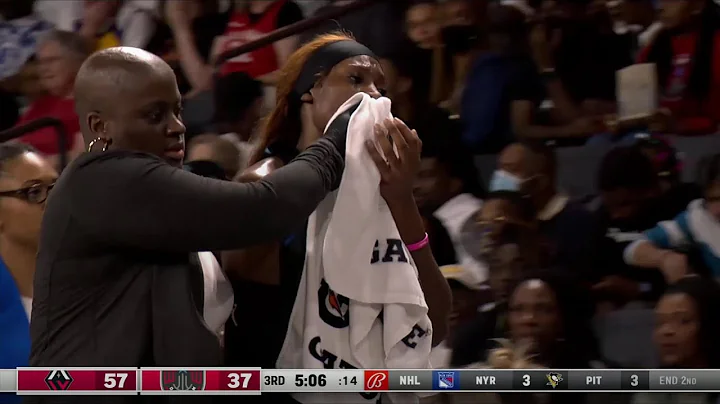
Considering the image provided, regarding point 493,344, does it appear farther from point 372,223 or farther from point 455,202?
point 372,223

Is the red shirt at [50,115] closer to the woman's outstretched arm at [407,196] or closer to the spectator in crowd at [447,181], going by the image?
the spectator in crowd at [447,181]

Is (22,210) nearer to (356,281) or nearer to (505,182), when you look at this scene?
(356,281)

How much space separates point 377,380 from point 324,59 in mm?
520

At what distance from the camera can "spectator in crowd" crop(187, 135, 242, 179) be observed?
256 cm

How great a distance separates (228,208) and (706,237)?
5.00 ft

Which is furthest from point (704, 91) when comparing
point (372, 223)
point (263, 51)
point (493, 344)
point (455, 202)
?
point (372, 223)

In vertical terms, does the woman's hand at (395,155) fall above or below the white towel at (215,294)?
above

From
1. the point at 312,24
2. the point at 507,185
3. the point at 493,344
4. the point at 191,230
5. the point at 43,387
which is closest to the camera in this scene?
the point at 191,230

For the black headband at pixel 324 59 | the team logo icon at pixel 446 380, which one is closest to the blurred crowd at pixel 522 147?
the team logo icon at pixel 446 380

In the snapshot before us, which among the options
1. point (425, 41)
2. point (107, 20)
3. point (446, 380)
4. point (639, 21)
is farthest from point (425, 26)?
point (446, 380)

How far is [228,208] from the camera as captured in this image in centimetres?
151

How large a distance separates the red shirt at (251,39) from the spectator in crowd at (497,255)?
747mm

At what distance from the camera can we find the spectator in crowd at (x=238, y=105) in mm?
3004

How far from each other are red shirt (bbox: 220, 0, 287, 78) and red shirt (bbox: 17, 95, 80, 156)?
46cm
